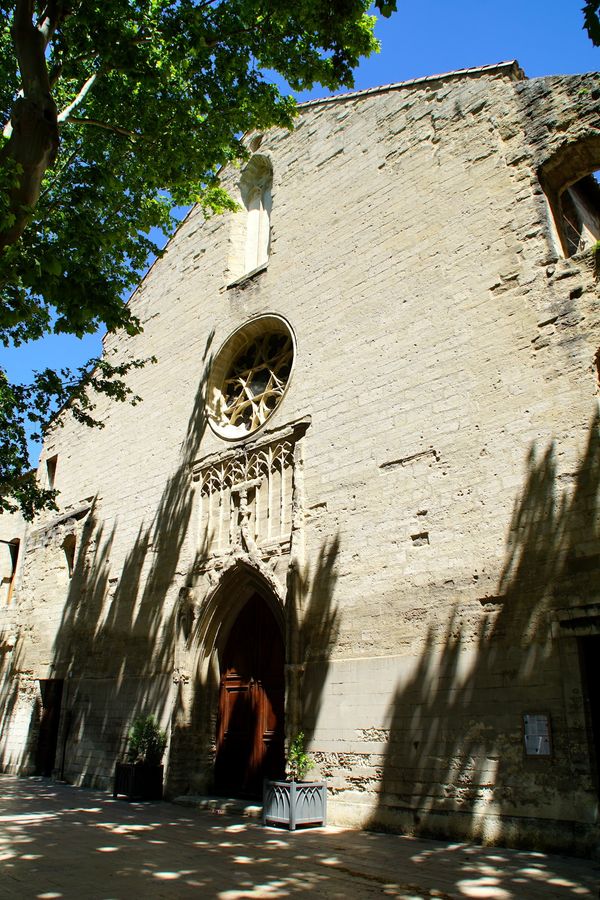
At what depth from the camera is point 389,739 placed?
7.34 metres

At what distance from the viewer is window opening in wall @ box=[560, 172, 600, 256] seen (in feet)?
31.6

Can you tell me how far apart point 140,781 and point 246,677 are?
7.21 feet

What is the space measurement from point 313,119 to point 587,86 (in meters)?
5.29

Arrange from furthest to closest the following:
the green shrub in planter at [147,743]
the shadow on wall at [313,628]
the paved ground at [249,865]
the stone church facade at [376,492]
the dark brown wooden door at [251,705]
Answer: the green shrub in planter at [147,743] < the dark brown wooden door at [251,705] < the shadow on wall at [313,628] < the stone church facade at [376,492] < the paved ground at [249,865]

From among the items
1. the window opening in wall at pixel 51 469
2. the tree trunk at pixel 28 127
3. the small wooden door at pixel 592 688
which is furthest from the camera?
the window opening in wall at pixel 51 469

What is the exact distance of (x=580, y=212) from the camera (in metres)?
10.1

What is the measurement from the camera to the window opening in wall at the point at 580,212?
9617 mm

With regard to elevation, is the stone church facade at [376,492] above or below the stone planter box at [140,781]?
above

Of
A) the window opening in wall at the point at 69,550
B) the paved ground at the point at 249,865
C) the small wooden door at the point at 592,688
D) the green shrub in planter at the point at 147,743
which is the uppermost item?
the window opening in wall at the point at 69,550

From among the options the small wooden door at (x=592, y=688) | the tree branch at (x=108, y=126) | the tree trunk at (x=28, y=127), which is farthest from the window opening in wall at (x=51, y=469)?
the small wooden door at (x=592, y=688)

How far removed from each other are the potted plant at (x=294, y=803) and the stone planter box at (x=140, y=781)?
3072 mm

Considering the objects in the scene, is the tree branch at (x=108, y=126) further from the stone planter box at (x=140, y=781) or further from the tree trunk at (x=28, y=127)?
the stone planter box at (x=140, y=781)

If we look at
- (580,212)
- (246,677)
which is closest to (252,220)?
(580,212)

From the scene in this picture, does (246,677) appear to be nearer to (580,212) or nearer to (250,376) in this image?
(250,376)
